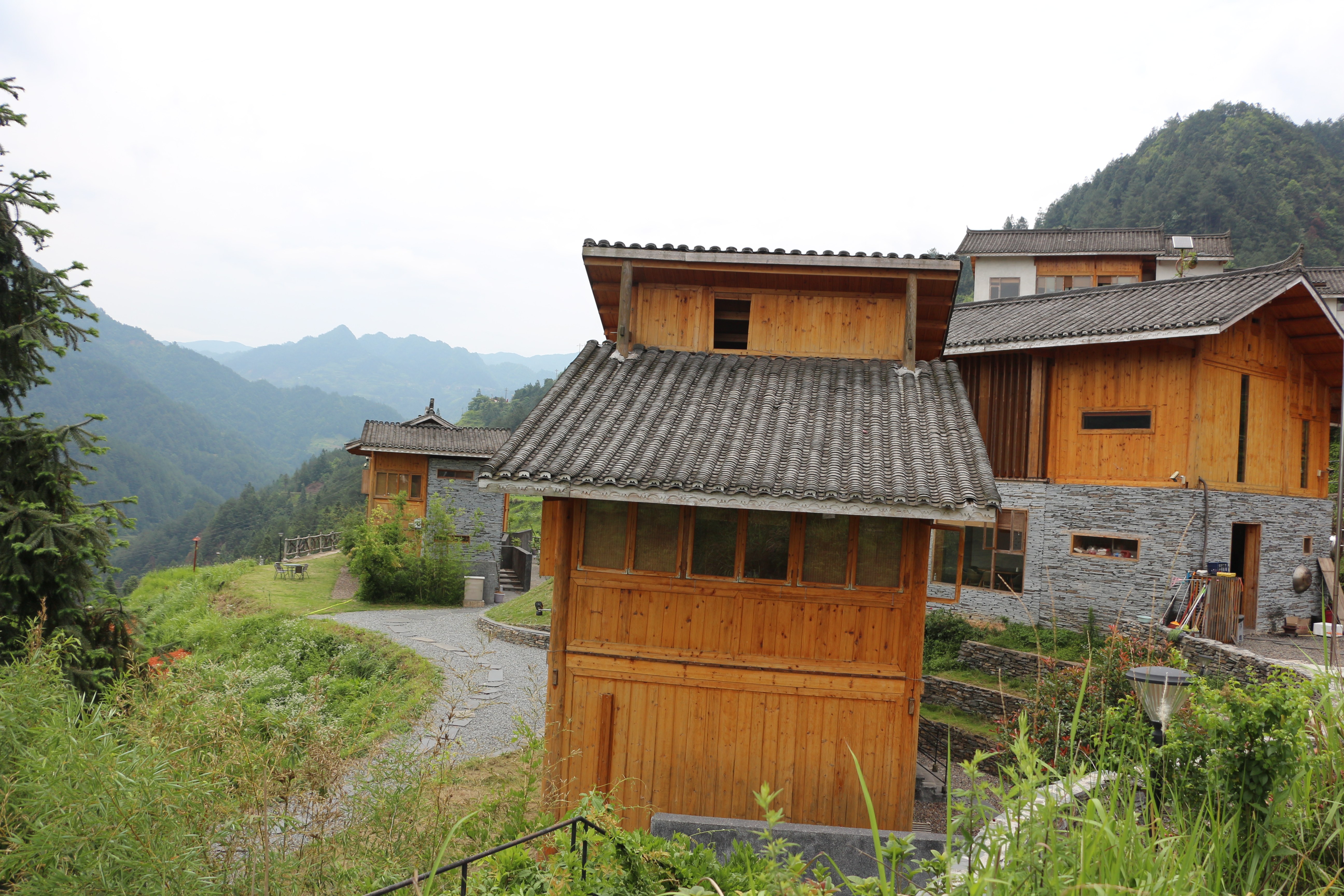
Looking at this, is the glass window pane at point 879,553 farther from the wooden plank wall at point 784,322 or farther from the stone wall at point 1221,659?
the stone wall at point 1221,659

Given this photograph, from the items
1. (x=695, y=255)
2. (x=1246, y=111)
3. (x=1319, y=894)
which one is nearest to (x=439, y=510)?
(x=695, y=255)

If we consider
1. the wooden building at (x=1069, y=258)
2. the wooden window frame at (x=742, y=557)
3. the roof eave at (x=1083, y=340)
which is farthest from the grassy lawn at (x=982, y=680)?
the wooden building at (x=1069, y=258)

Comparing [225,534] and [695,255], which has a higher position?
[695,255]

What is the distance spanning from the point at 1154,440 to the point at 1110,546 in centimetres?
224

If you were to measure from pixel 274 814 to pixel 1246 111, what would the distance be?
7573 cm

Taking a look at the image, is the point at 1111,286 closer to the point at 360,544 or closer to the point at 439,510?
the point at 439,510

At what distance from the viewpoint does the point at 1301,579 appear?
1438 cm

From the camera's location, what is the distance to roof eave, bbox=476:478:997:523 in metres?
5.97

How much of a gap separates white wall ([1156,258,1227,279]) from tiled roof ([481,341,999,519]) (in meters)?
25.7

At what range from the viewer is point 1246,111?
181 ft

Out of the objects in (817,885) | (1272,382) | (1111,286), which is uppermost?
(1111,286)

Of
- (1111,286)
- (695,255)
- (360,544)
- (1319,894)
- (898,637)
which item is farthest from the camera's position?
(360,544)

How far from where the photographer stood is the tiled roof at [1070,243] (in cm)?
2864

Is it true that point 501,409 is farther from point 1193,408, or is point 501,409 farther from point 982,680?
point 1193,408
